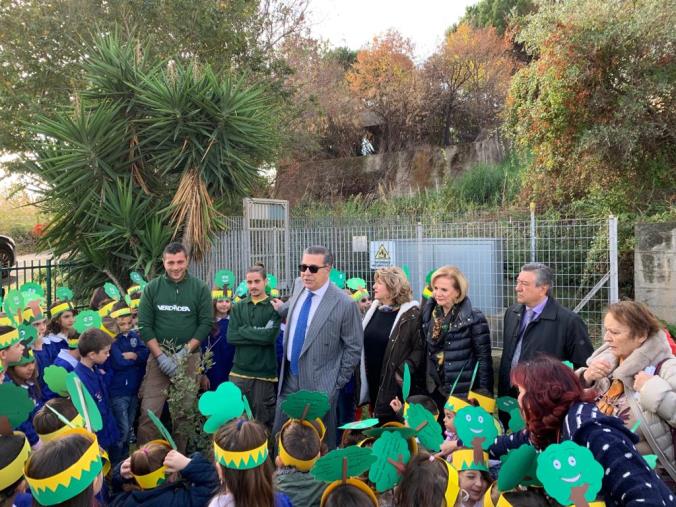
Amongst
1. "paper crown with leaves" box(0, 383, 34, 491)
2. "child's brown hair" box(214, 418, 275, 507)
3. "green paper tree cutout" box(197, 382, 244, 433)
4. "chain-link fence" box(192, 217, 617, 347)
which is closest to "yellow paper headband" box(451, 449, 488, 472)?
"child's brown hair" box(214, 418, 275, 507)

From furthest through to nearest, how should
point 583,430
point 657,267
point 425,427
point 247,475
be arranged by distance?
1. point 657,267
2. point 425,427
3. point 247,475
4. point 583,430

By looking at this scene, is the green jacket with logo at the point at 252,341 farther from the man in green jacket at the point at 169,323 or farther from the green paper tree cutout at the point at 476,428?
the green paper tree cutout at the point at 476,428

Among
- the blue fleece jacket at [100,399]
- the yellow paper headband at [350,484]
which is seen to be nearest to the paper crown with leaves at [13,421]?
the yellow paper headband at [350,484]

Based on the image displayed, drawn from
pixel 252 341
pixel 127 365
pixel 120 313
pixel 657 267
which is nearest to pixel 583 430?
pixel 252 341

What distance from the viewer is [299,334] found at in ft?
13.3

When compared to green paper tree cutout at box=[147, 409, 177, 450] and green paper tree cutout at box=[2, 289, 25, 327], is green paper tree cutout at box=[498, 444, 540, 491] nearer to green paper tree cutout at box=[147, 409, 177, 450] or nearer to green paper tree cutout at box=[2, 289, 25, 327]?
green paper tree cutout at box=[147, 409, 177, 450]

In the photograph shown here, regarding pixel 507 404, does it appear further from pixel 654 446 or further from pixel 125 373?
pixel 125 373

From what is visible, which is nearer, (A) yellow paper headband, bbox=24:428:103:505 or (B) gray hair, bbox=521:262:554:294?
(A) yellow paper headband, bbox=24:428:103:505

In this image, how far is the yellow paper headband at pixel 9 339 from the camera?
3283 mm

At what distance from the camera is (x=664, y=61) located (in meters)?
9.62

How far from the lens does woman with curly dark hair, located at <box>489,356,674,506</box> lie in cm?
188

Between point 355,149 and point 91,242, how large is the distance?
17728mm

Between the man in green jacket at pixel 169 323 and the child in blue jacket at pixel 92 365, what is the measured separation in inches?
27.8

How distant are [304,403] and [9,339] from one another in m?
1.85
